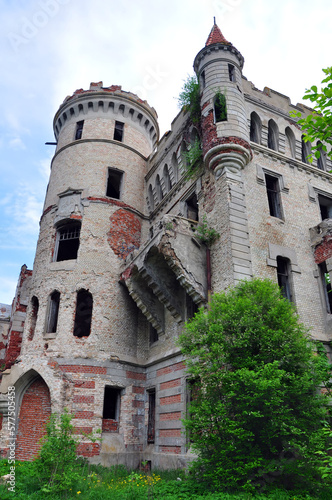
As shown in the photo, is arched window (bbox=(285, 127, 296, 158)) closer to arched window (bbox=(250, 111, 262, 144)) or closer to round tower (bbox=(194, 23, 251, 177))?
arched window (bbox=(250, 111, 262, 144))

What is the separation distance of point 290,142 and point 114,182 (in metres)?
10.2

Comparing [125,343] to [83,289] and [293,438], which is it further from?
[293,438]

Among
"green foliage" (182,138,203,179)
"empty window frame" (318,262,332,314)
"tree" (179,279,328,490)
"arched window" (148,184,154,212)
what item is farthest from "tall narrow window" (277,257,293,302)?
"arched window" (148,184,154,212)

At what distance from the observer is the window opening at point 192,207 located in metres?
17.3

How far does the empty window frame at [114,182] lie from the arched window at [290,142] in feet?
28.3

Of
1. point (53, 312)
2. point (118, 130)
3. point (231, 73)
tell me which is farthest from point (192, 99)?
point (53, 312)

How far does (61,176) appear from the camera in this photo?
20.6m

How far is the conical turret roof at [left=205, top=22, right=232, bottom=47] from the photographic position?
56.4ft

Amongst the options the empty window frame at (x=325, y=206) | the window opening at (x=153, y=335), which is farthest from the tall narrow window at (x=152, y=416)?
the empty window frame at (x=325, y=206)

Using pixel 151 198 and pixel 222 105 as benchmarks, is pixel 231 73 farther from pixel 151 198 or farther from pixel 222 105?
pixel 151 198

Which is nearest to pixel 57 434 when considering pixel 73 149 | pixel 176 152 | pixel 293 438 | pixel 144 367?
pixel 293 438

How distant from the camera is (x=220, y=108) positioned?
15.8m

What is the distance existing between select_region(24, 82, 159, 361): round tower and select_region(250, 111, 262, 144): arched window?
7073mm

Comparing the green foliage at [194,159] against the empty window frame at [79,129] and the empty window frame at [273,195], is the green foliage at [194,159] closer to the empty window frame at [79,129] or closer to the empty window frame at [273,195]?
the empty window frame at [273,195]
